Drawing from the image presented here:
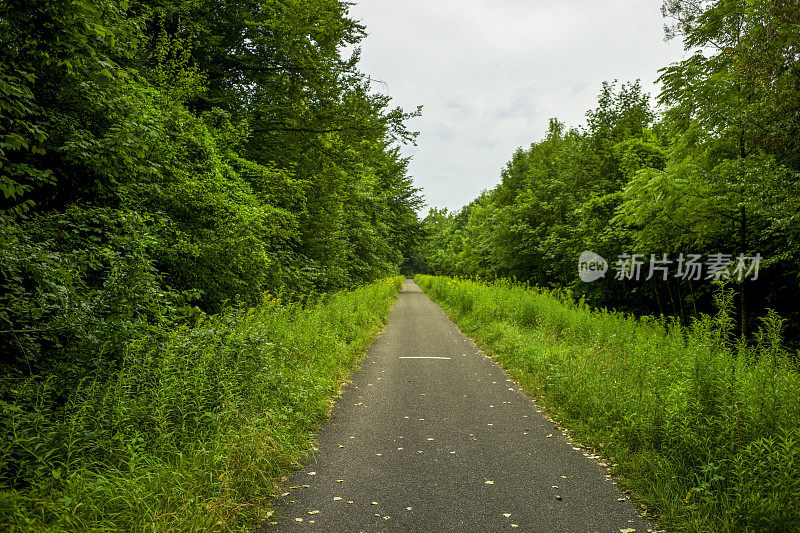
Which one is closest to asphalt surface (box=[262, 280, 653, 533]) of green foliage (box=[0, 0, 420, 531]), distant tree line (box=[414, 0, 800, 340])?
green foliage (box=[0, 0, 420, 531])

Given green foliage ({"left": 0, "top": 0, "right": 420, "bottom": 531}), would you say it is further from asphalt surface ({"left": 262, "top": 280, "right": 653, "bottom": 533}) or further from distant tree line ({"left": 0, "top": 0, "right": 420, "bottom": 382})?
asphalt surface ({"left": 262, "top": 280, "right": 653, "bottom": 533})

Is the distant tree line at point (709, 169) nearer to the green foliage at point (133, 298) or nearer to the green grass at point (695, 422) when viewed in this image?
the green grass at point (695, 422)

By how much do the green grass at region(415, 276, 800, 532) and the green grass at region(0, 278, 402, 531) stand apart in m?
3.68

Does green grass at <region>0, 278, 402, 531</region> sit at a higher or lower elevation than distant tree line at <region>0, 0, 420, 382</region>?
lower

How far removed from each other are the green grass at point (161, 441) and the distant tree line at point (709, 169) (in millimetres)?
8542

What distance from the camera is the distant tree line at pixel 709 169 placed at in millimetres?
6910

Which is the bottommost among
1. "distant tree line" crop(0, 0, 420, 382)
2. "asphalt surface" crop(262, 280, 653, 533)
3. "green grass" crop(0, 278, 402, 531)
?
"asphalt surface" crop(262, 280, 653, 533)

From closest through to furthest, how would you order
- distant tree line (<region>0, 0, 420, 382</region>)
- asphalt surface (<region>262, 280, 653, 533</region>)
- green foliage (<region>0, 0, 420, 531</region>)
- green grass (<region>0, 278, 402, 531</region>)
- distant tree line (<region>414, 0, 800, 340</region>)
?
green grass (<region>0, 278, 402, 531</region>)
green foliage (<region>0, 0, 420, 531</region>)
asphalt surface (<region>262, 280, 653, 533</region>)
distant tree line (<region>0, 0, 420, 382</region>)
distant tree line (<region>414, 0, 800, 340</region>)

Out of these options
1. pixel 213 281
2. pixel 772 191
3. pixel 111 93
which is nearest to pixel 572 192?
pixel 772 191

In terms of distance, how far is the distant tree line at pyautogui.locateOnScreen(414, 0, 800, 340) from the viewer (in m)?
6.91

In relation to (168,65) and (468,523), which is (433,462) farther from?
(168,65)

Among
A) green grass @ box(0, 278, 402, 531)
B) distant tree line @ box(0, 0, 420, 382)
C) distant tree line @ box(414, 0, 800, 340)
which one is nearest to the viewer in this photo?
green grass @ box(0, 278, 402, 531)

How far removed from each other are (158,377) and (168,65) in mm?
7303

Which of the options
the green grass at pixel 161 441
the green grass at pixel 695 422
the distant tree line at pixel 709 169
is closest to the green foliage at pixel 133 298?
the green grass at pixel 161 441
